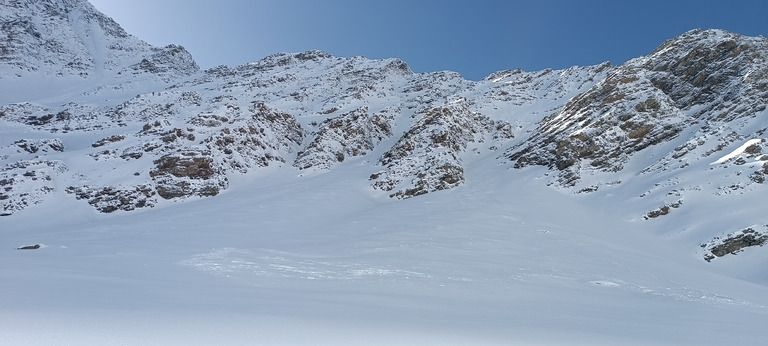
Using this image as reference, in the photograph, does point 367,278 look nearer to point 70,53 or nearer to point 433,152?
point 433,152

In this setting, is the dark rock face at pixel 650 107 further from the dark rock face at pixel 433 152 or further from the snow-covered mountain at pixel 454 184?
the dark rock face at pixel 433 152

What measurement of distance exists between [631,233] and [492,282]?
46.1 feet

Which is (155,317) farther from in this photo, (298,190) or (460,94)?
(460,94)

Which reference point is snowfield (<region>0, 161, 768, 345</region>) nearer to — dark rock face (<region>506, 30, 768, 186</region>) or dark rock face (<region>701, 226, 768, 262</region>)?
dark rock face (<region>701, 226, 768, 262</region>)

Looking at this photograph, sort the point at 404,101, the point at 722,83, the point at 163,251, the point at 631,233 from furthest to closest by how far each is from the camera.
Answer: the point at 404,101
the point at 722,83
the point at 631,233
the point at 163,251

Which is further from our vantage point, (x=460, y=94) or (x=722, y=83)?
(x=460, y=94)

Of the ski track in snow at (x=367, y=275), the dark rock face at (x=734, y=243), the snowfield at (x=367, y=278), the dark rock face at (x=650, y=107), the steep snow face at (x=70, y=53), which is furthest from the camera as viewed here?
the steep snow face at (x=70, y=53)

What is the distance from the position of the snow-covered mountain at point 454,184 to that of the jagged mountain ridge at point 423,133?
0.20m

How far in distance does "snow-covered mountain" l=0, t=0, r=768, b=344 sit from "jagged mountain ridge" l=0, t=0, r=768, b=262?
20cm

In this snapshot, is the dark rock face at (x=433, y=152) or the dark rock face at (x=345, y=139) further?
the dark rock face at (x=345, y=139)

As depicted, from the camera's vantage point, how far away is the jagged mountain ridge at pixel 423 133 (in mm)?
27812

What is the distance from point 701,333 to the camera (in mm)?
8219

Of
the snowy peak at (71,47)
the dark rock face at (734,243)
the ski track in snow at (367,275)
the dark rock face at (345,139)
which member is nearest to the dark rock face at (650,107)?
the dark rock face at (734,243)

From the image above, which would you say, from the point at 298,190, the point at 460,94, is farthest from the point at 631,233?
the point at 460,94
